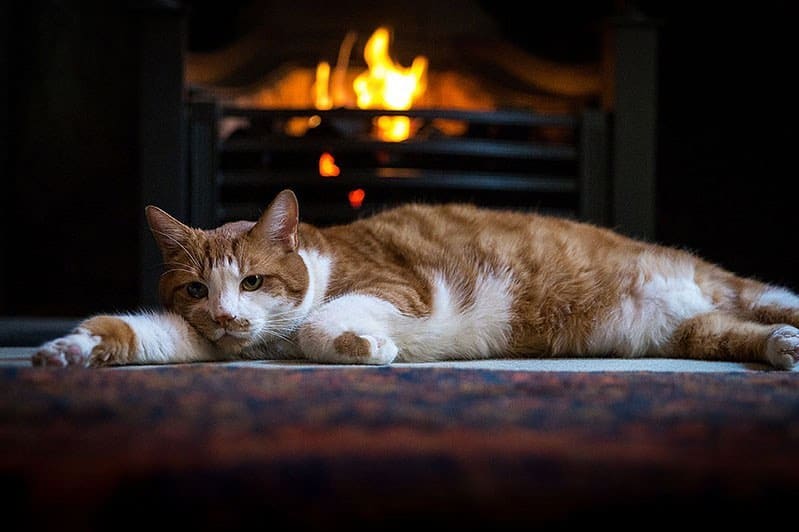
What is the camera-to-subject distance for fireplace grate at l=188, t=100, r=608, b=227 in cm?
224

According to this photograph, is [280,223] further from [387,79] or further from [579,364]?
[387,79]

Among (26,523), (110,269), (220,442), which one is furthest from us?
(110,269)

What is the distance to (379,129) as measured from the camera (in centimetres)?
245

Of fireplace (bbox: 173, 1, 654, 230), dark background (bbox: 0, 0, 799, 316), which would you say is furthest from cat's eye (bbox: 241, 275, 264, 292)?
dark background (bbox: 0, 0, 799, 316)

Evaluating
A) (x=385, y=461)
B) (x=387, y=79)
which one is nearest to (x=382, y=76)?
(x=387, y=79)

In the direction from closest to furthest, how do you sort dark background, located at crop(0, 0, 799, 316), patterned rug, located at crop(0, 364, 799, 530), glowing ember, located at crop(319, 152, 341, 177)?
patterned rug, located at crop(0, 364, 799, 530)
glowing ember, located at crop(319, 152, 341, 177)
dark background, located at crop(0, 0, 799, 316)

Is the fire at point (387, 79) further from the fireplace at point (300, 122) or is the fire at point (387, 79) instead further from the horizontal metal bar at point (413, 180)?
the horizontal metal bar at point (413, 180)

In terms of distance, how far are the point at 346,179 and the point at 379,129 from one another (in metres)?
0.31

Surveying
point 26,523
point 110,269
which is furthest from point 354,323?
point 110,269

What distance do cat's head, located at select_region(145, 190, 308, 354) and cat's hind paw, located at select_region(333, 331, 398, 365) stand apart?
0.53 ft

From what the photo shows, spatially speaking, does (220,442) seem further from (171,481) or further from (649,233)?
(649,233)

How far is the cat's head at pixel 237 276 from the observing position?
141 cm

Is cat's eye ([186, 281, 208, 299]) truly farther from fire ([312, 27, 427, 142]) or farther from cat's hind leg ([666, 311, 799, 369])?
fire ([312, 27, 427, 142])

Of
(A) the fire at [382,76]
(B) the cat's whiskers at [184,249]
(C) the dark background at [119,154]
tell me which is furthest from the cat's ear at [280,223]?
(C) the dark background at [119,154]
